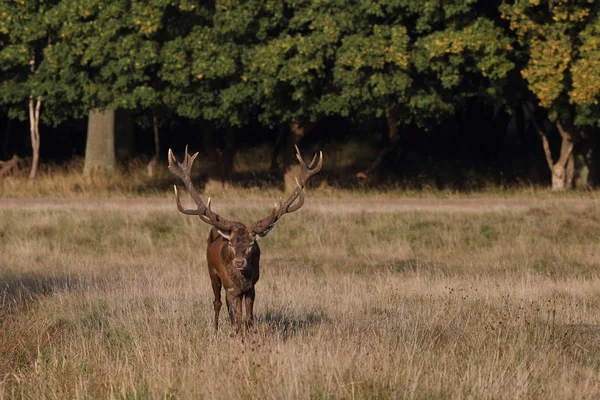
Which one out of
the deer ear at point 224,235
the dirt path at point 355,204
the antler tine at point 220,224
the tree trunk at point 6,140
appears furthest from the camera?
the tree trunk at point 6,140

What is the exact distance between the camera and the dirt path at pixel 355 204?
25578mm

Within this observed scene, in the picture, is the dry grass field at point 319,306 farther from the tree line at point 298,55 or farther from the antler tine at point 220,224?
the tree line at point 298,55

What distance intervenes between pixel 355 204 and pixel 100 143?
1263 cm

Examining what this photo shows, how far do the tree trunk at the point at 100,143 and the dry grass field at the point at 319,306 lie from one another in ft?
36.3

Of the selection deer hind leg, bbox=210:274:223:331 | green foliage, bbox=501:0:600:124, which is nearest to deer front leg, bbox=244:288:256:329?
deer hind leg, bbox=210:274:223:331

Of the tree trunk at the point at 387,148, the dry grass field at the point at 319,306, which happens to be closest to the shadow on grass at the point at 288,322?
the dry grass field at the point at 319,306

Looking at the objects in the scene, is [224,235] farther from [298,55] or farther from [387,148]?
[387,148]

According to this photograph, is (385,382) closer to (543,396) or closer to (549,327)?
(543,396)

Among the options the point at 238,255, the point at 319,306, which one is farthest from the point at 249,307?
the point at 319,306

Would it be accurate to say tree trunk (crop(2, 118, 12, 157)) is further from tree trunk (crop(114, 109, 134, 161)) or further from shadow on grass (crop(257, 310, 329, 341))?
shadow on grass (crop(257, 310, 329, 341))

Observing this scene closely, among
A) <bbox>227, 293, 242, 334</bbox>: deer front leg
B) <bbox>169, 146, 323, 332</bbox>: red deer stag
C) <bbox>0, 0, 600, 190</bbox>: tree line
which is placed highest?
<bbox>0, 0, 600, 190</bbox>: tree line

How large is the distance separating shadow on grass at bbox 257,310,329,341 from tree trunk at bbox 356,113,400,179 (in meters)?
24.0

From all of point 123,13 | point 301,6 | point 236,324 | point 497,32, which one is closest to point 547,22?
point 497,32

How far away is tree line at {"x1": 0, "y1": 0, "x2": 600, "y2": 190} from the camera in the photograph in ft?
96.3
